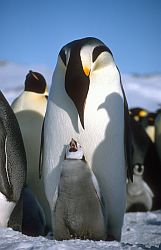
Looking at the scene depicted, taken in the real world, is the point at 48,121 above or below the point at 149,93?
below

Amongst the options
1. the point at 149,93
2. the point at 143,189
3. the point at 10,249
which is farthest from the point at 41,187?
the point at 149,93

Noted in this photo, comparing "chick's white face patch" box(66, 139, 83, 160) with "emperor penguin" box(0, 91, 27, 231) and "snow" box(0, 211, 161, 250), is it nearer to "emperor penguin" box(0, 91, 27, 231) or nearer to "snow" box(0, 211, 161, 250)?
"emperor penguin" box(0, 91, 27, 231)

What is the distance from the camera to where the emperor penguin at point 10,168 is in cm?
288

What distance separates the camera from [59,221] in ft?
9.35

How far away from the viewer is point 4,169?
2875 mm

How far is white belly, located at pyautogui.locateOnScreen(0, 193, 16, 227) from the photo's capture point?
9.41 feet

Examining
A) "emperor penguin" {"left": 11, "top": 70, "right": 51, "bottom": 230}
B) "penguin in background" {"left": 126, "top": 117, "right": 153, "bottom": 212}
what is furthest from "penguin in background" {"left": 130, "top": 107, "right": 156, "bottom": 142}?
"emperor penguin" {"left": 11, "top": 70, "right": 51, "bottom": 230}

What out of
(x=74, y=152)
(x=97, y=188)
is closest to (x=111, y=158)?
(x=97, y=188)

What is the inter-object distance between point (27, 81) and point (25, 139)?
2.27ft

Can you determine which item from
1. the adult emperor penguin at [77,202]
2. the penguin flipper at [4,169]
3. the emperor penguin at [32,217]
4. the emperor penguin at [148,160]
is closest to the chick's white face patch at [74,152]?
the adult emperor penguin at [77,202]

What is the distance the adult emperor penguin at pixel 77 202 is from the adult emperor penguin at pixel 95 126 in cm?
14

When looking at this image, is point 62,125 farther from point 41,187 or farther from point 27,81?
point 27,81

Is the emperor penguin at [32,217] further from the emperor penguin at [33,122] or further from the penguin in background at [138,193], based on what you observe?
the penguin in background at [138,193]

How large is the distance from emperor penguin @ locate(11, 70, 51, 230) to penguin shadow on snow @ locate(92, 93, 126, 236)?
0.97 metres
